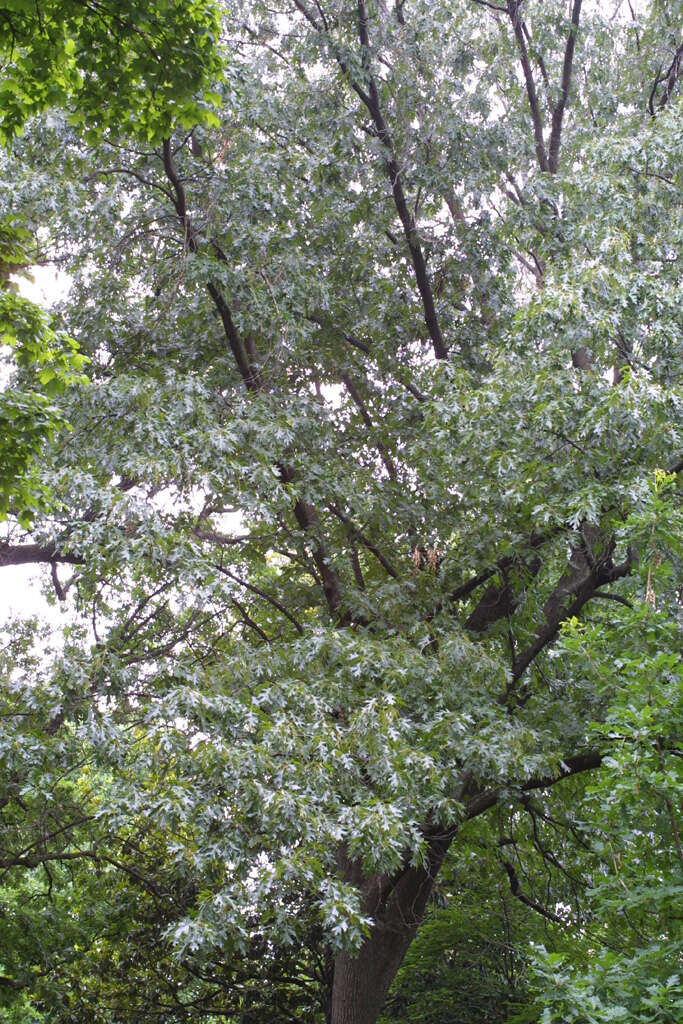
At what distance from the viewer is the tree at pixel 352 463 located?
18.1 feet

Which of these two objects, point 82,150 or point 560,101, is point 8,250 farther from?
point 560,101

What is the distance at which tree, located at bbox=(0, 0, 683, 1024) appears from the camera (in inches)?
217

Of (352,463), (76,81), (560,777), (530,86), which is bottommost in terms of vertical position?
(560,777)

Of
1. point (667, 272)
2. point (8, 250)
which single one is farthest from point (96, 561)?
point (667, 272)

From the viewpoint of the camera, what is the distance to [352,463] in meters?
8.47

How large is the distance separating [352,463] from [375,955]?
3962mm

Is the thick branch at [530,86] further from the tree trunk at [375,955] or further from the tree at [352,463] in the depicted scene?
the tree trunk at [375,955]

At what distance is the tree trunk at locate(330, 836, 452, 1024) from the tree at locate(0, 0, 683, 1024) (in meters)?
0.03

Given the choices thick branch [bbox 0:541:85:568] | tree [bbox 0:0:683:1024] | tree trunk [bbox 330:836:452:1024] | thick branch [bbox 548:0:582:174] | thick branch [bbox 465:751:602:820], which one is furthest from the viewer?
thick branch [bbox 548:0:582:174]

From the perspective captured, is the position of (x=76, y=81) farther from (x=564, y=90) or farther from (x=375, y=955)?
(x=375, y=955)

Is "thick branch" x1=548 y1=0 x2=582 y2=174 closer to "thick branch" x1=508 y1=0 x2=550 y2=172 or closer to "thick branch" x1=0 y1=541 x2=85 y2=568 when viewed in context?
"thick branch" x1=508 y1=0 x2=550 y2=172

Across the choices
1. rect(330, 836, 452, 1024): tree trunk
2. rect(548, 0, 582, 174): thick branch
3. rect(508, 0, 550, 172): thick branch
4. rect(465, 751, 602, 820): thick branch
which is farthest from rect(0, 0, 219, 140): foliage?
rect(548, 0, 582, 174): thick branch

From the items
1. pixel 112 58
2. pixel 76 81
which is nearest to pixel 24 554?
pixel 76 81

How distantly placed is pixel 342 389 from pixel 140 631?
331cm
